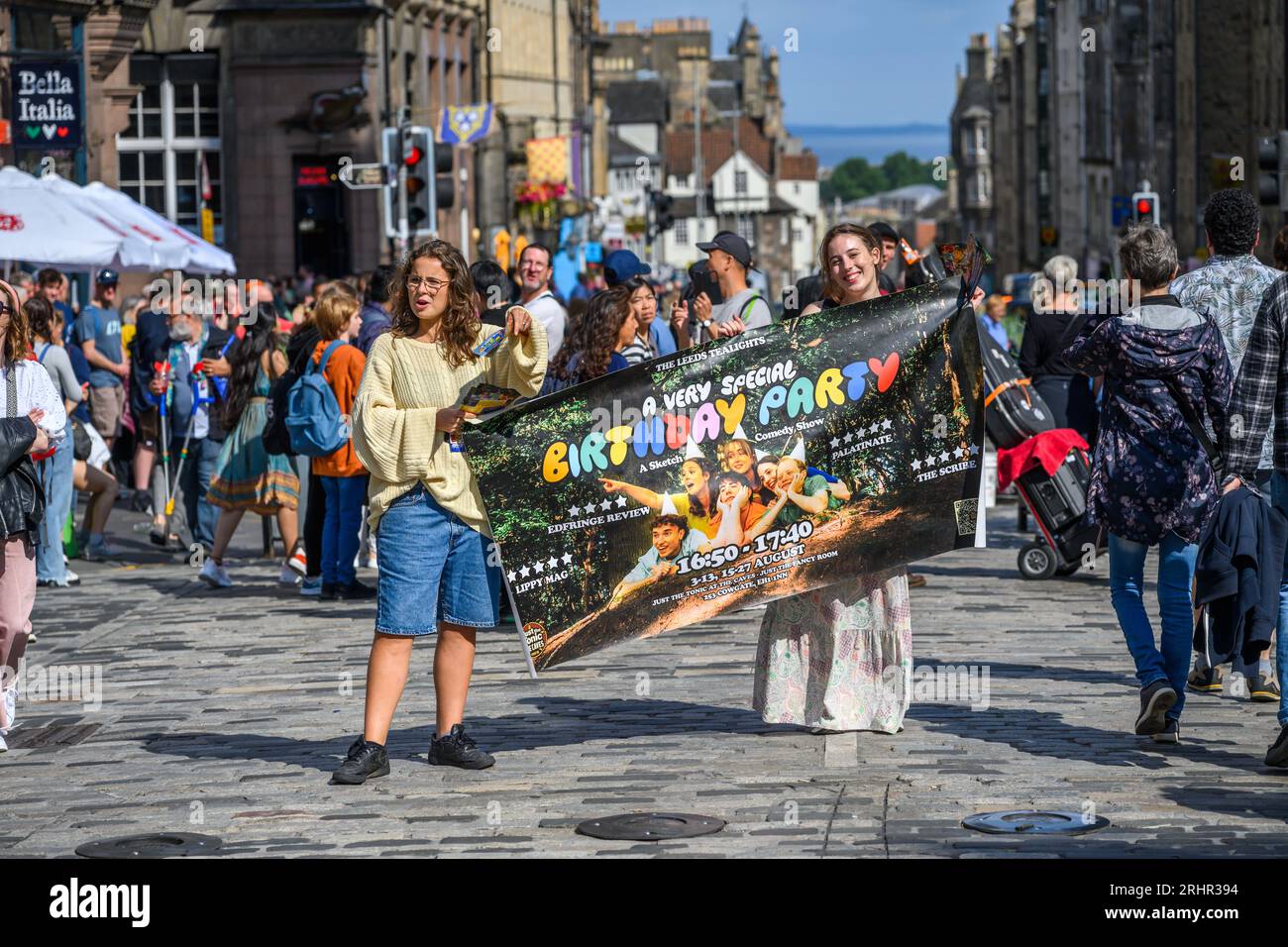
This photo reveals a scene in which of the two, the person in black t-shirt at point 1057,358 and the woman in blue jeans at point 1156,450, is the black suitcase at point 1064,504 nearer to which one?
the person in black t-shirt at point 1057,358

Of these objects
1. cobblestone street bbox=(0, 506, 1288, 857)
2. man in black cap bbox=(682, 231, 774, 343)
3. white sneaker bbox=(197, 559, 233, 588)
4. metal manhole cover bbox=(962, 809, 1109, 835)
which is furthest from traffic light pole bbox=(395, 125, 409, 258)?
metal manhole cover bbox=(962, 809, 1109, 835)

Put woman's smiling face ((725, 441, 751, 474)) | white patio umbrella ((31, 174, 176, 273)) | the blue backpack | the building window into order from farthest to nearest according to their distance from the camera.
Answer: the building window < white patio umbrella ((31, 174, 176, 273)) < the blue backpack < woman's smiling face ((725, 441, 751, 474))

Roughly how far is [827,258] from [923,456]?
898 millimetres

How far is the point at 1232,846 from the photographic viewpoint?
7.13 meters

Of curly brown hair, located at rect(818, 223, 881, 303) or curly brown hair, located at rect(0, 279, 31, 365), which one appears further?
curly brown hair, located at rect(0, 279, 31, 365)

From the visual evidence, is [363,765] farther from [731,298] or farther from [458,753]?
[731,298]

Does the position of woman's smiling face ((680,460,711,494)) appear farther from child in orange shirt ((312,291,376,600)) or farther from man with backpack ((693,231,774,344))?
child in orange shirt ((312,291,376,600))

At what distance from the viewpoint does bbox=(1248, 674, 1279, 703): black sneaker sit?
9.99 m

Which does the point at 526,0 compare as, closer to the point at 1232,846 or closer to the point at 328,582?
the point at 328,582

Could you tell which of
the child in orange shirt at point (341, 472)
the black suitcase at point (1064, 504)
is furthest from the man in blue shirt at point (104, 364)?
the black suitcase at point (1064, 504)

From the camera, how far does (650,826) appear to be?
25.0 ft

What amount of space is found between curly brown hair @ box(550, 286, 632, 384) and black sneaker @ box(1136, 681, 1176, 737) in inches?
156

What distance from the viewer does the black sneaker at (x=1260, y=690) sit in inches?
393
